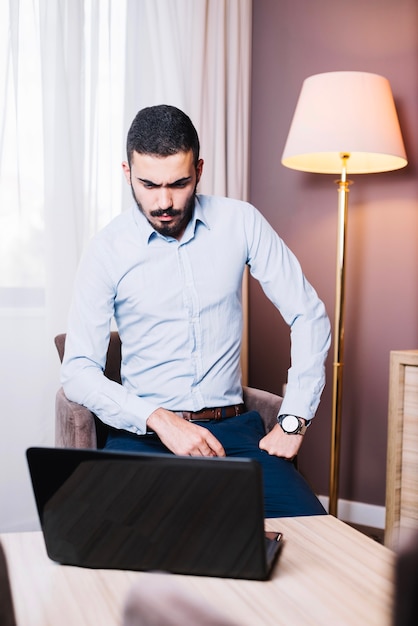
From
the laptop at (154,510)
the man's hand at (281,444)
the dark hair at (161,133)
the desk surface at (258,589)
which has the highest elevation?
the dark hair at (161,133)

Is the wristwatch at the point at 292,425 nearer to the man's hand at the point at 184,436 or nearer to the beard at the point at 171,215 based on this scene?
the man's hand at the point at 184,436

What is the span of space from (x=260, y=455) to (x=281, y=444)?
59mm

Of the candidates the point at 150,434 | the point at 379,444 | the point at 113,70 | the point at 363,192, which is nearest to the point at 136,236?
the point at 150,434

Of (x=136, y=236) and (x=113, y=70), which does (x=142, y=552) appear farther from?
(x=113, y=70)

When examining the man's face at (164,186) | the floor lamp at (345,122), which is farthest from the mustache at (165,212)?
the floor lamp at (345,122)

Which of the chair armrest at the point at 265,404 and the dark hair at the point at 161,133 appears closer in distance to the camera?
the dark hair at the point at 161,133

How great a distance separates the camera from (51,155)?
2260 mm

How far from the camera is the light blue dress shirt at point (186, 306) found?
71.0 inches

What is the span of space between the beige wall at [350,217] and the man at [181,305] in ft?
3.55

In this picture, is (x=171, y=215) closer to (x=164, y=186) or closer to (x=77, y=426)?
(x=164, y=186)

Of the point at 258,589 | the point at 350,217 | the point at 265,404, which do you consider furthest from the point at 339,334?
Answer: the point at 258,589

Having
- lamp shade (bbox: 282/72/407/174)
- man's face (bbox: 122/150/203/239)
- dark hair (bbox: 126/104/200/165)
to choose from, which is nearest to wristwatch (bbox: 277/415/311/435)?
man's face (bbox: 122/150/203/239)

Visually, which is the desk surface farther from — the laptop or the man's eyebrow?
the man's eyebrow

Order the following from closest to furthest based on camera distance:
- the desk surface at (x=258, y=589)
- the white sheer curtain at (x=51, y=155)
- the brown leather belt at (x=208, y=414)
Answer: the desk surface at (x=258, y=589), the brown leather belt at (x=208, y=414), the white sheer curtain at (x=51, y=155)
